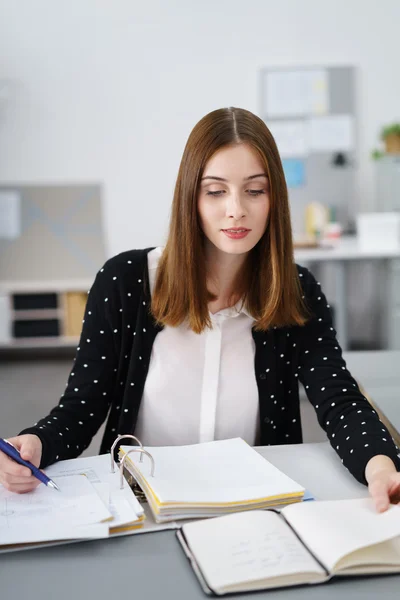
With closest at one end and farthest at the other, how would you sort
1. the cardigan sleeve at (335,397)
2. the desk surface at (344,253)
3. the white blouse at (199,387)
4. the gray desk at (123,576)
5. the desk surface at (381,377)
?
the gray desk at (123,576) < the cardigan sleeve at (335,397) < the white blouse at (199,387) < the desk surface at (381,377) < the desk surface at (344,253)

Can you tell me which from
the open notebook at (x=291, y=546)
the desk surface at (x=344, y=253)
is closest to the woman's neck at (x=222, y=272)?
the open notebook at (x=291, y=546)

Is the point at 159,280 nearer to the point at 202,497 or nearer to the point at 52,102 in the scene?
the point at 202,497

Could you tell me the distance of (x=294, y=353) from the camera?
1484 mm

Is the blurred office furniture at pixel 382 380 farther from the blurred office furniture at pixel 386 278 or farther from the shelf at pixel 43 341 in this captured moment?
the shelf at pixel 43 341

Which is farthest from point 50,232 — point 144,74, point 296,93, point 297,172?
point 296,93

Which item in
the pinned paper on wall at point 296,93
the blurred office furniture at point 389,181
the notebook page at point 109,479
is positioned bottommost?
the notebook page at point 109,479

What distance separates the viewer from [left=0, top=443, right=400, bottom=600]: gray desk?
2.64 ft

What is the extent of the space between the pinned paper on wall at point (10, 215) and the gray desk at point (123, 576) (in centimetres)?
451

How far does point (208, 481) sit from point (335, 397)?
0.38 meters

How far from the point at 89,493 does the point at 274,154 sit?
2.30ft

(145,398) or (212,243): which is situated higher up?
(212,243)

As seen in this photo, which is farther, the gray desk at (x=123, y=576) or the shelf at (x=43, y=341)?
the shelf at (x=43, y=341)

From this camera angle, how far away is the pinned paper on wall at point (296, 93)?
17.0ft

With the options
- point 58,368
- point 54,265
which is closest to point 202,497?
point 58,368
